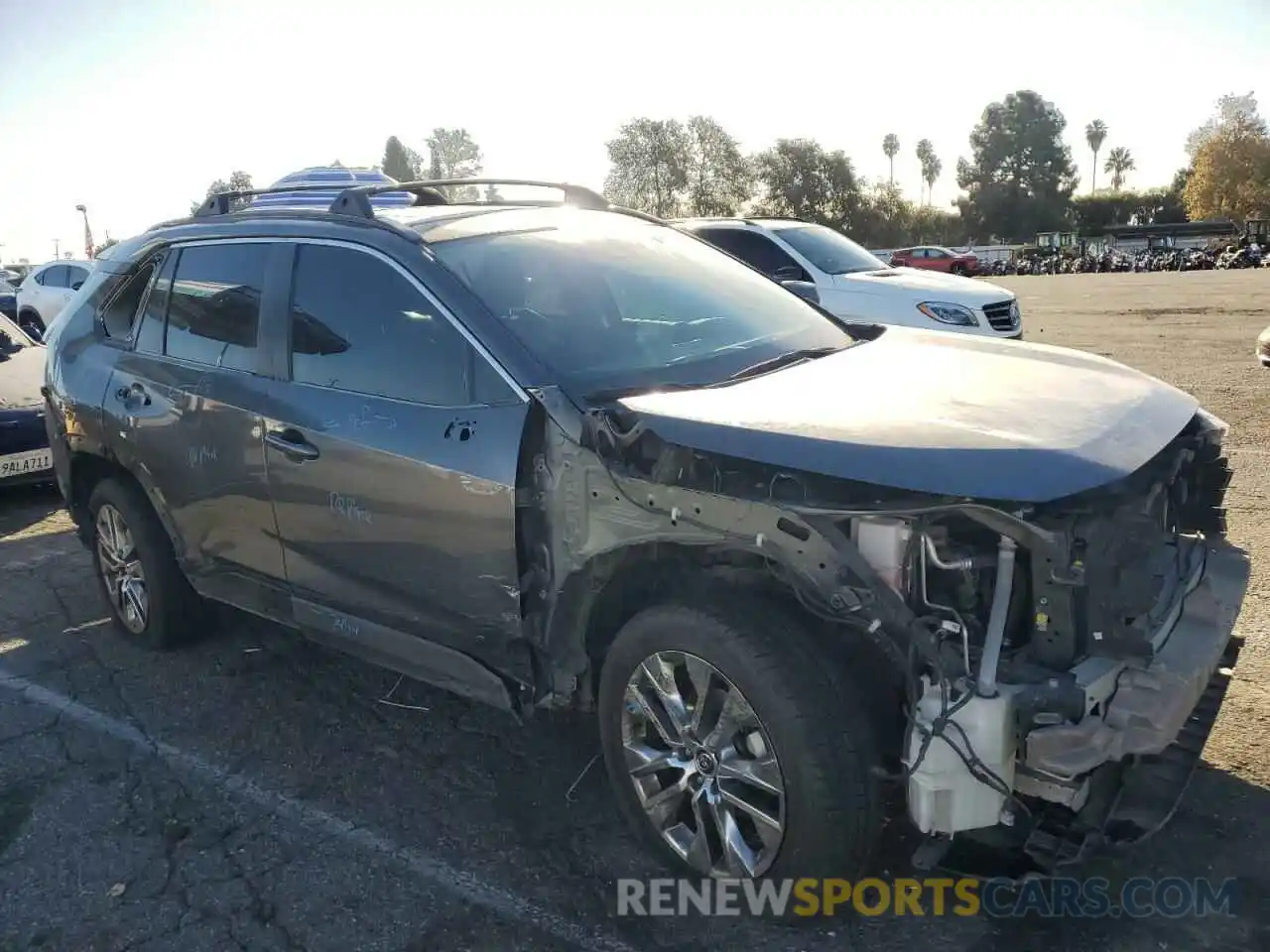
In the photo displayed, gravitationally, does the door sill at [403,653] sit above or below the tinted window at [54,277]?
below

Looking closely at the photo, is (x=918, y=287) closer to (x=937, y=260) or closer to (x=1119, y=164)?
(x=937, y=260)

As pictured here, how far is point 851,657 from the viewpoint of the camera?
2.72 metres

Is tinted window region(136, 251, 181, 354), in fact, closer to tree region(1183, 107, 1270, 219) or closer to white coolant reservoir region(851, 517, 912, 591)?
white coolant reservoir region(851, 517, 912, 591)

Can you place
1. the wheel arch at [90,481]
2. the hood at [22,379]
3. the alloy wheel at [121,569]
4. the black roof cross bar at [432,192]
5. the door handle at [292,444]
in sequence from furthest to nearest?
the hood at [22,379]
the alloy wheel at [121,569]
the wheel arch at [90,481]
the black roof cross bar at [432,192]
the door handle at [292,444]

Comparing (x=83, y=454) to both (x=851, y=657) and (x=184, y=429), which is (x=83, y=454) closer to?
(x=184, y=429)

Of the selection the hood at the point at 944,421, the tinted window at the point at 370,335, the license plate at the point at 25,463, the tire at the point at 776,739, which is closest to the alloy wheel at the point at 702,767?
the tire at the point at 776,739


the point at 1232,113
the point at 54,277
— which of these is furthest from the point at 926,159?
the point at 54,277

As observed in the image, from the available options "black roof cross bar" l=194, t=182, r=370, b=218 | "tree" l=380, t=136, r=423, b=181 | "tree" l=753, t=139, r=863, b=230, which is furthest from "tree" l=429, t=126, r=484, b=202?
"black roof cross bar" l=194, t=182, r=370, b=218

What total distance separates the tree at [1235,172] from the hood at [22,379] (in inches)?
3071

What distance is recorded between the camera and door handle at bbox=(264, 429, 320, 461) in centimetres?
362

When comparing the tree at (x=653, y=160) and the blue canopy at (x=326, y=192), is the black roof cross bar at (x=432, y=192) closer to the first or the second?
the blue canopy at (x=326, y=192)

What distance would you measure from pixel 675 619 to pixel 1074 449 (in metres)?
1.10

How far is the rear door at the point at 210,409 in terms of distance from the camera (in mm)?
3920

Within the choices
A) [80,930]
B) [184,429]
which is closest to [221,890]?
[80,930]
